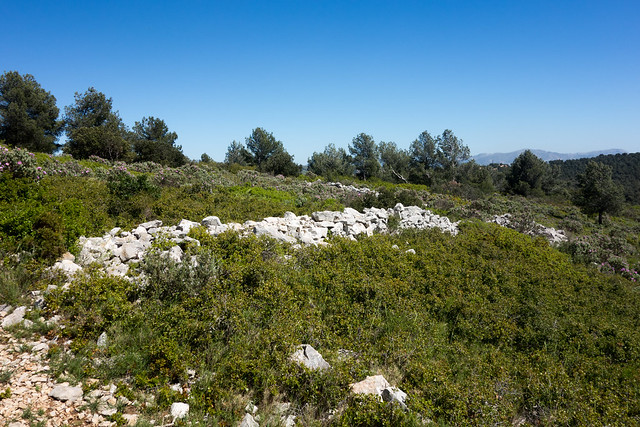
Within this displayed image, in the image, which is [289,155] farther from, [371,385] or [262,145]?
[371,385]

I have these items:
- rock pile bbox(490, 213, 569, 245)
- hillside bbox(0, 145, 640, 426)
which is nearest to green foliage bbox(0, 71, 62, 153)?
hillside bbox(0, 145, 640, 426)

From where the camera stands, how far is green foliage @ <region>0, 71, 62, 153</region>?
34.8 m

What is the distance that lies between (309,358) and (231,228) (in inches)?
198

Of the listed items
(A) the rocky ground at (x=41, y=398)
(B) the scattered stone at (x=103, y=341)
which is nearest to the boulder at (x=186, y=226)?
(B) the scattered stone at (x=103, y=341)

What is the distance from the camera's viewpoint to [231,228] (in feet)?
28.5

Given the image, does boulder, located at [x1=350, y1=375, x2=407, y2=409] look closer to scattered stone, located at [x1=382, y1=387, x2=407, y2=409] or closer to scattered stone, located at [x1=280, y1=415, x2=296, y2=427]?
scattered stone, located at [x1=382, y1=387, x2=407, y2=409]

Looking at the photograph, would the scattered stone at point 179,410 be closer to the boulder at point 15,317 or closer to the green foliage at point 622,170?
the boulder at point 15,317

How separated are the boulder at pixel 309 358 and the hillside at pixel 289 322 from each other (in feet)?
0.11

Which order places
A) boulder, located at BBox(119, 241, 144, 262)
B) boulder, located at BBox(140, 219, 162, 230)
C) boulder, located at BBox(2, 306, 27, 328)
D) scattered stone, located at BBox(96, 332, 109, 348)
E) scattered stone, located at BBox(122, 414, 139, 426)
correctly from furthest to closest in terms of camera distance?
boulder, located at BBox(140, 219, 162, 230)
boulder, located at BBox(119, 241, 144, 262)
boulder, located at BBox(2, 306, 27, 328)
scattered stone, located at BBox(96, 332, 109, 348)
scattered stone, located at BBox(122, 414, 139, 426)

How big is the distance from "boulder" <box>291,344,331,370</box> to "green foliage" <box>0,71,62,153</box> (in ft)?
132

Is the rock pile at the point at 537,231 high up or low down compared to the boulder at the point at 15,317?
down

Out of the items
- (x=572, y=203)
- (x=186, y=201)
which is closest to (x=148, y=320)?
(x=186, y=201)

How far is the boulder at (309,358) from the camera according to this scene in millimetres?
4370

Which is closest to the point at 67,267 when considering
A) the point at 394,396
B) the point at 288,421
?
the point at 288,421
